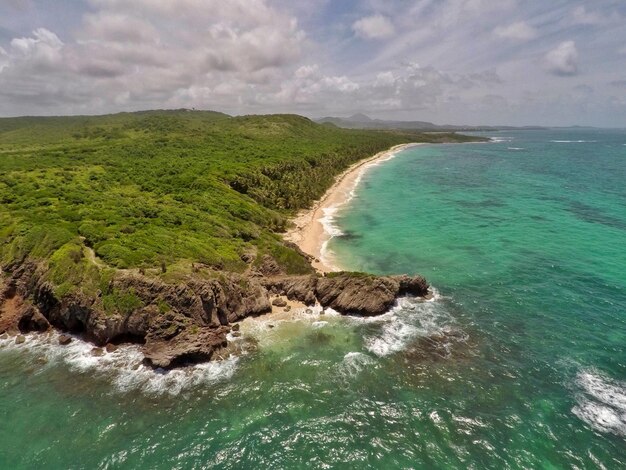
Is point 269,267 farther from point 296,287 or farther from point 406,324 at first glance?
point 406,324

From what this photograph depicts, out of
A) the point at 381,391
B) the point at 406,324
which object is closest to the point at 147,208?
the point at 406,324

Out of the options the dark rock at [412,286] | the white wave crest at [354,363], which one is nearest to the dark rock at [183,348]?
the white wave crest at [354,363]

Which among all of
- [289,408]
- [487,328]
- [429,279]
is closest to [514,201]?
[429,279]

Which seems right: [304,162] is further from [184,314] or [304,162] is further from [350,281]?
[184,314]

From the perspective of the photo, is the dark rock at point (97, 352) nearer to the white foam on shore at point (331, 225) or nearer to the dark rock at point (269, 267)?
the dark rock at point (269, 267)

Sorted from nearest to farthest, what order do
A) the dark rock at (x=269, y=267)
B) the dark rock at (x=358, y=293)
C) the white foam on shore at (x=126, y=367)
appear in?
the white foam on shore at (x=126, y=367), the dark rock at (x=358, y=293), the dark rock at (x=269, y=267)

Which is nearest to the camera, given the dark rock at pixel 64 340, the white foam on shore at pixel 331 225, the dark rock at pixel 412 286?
the dark rock at pixel 64 340
